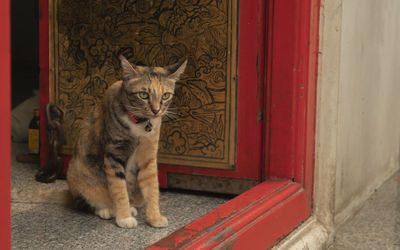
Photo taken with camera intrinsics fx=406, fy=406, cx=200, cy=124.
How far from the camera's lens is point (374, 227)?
2121 mm

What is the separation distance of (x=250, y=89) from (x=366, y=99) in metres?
0.91

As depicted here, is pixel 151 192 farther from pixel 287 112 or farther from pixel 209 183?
pixel 287 112

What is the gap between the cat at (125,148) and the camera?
1.50 m

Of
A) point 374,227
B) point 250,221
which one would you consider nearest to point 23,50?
point 250,221

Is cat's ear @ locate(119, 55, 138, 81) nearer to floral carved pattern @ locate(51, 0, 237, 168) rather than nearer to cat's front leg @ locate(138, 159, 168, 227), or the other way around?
cat's front leg @ locate(138, 159, 168, 227)

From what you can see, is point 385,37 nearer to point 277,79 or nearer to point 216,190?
point 277,79

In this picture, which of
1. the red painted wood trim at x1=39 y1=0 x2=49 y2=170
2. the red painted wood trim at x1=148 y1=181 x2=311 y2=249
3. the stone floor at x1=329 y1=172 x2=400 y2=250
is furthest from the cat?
the stone floor at x1=329 y1=172 x2=400 y2=250

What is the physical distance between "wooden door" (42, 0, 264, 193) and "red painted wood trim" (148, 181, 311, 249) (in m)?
0.31

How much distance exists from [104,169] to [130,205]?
24cm

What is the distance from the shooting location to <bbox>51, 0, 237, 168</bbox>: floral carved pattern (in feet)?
6.68

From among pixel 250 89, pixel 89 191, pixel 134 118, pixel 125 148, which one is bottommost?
pixel 89 191

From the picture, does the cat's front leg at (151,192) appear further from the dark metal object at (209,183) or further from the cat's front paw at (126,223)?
the dark metal object at (209,183)

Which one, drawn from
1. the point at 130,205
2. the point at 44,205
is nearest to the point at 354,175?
the point at 130,205

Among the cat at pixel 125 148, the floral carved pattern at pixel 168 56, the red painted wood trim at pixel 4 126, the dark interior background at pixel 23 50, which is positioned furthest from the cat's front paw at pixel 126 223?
the dark interior background at pixel 23 50
